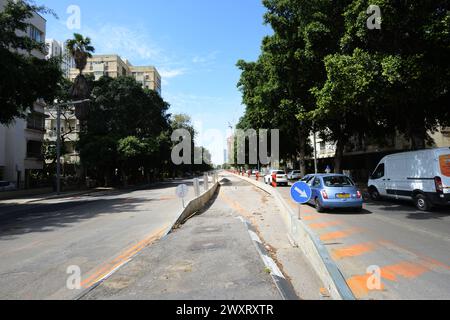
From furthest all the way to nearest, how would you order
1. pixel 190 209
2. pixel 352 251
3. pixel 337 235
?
pixel 190 209 < pixel 337 235 < pixel 352 251

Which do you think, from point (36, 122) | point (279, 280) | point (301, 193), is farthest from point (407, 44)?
point (36, 122)

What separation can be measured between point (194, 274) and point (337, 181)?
9025 mm

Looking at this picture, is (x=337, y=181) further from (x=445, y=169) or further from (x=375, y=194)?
(x=375, y=194)

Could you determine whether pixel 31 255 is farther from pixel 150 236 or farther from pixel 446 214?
pixel 446 214

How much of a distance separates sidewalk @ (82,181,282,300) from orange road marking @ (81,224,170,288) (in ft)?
1.08

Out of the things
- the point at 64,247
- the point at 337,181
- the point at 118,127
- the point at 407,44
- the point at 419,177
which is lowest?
the point at 64,247

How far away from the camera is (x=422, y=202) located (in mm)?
13172

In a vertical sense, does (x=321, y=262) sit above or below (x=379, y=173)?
below

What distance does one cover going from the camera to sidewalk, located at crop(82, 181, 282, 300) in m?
4.70

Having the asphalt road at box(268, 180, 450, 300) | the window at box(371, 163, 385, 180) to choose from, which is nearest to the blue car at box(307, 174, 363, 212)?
the asphalt road at box(268, 180, 450, 300)

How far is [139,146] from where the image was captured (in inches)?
1412
